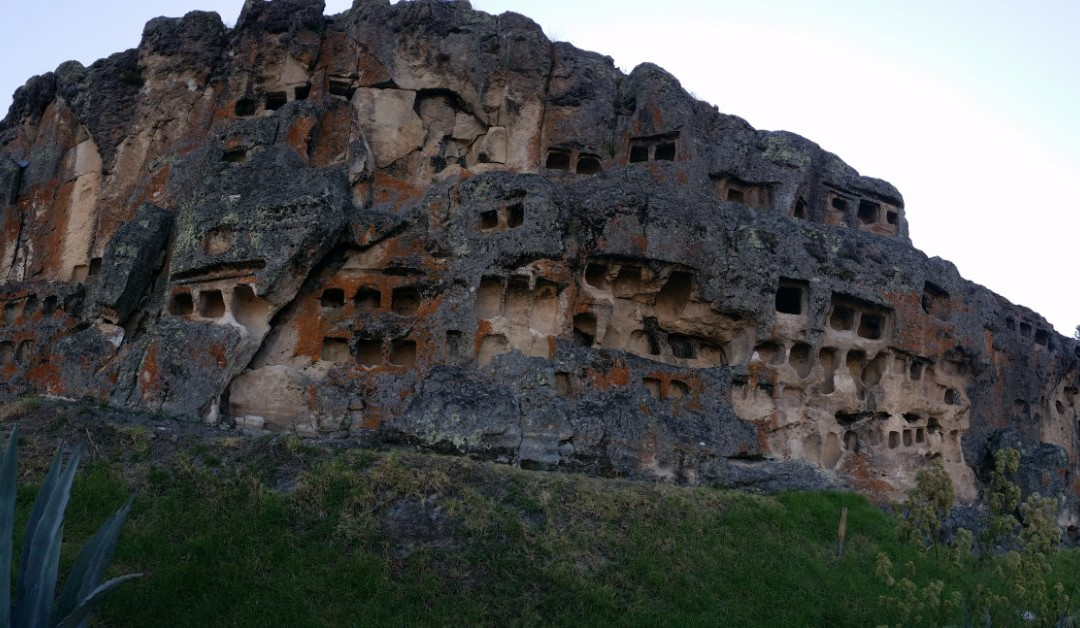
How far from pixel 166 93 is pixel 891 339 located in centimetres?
2054

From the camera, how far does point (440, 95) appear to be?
25.9 metres

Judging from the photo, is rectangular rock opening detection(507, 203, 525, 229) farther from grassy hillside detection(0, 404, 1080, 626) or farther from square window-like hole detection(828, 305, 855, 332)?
square window-like hole detection(828, 305, 855, 332)

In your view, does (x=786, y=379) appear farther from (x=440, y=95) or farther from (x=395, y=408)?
(x=440, y=95)

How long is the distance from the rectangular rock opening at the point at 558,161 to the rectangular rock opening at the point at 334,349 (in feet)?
26.1

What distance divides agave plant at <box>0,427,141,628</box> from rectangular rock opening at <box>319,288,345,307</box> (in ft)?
43.8

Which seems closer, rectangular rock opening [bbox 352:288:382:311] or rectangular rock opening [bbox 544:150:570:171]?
rectangular rock opening [bbox 352:288:382:311]

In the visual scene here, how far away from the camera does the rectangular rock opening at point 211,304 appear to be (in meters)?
21.1

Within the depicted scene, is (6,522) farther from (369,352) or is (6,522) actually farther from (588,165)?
(588,165)

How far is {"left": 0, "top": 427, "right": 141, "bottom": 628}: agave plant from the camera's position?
7.79 m

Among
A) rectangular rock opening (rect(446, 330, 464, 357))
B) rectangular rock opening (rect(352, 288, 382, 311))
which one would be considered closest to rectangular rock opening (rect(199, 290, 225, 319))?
rectangular rock opening (rect(352, 288, 382, 311))

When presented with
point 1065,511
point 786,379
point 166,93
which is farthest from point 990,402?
point 166,93

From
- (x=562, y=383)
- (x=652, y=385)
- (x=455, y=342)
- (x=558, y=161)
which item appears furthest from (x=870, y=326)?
(x=455, y=342)

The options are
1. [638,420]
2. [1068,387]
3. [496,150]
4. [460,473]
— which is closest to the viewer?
[460,473]

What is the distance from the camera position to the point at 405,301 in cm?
2216
